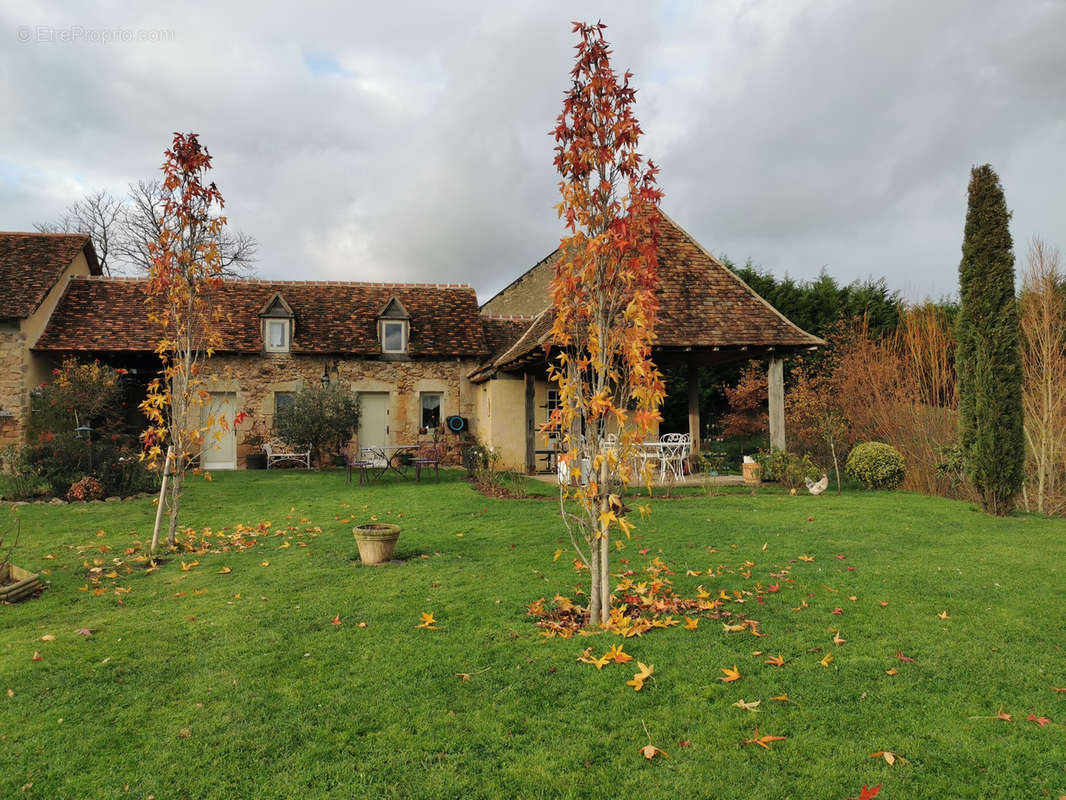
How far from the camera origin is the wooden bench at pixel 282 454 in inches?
623

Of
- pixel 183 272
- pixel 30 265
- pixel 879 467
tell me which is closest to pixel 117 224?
pixel 30 265

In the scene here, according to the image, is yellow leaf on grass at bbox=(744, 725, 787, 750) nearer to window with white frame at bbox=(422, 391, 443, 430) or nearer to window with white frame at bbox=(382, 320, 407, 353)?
window with white frame at bbox=(422, 391, 443, 430)

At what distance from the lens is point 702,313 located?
40.9 ft

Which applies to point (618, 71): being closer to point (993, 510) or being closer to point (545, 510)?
point (545, 510)

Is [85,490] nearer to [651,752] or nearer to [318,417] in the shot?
[318,417]

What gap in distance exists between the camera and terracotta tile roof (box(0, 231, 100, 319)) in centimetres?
1436

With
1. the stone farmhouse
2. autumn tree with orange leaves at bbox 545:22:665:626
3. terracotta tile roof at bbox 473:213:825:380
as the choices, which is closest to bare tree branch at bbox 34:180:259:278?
the stone farmhouse

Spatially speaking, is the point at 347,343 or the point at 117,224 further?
the point at 117,224

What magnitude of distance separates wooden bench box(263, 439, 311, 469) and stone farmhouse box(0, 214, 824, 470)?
0.61 m

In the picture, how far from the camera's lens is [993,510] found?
359 inches

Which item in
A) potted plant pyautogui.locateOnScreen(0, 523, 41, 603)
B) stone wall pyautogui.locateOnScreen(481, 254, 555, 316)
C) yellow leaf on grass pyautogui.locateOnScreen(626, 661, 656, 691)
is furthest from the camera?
stone wall pyautogui.locateOnScreen(481, 254, 555, 316)

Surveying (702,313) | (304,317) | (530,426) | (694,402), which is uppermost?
(304,317)

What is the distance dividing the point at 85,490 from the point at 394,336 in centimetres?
889

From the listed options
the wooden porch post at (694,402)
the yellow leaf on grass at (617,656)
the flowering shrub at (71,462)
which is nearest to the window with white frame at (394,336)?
the flowering shrub at (71,462)
